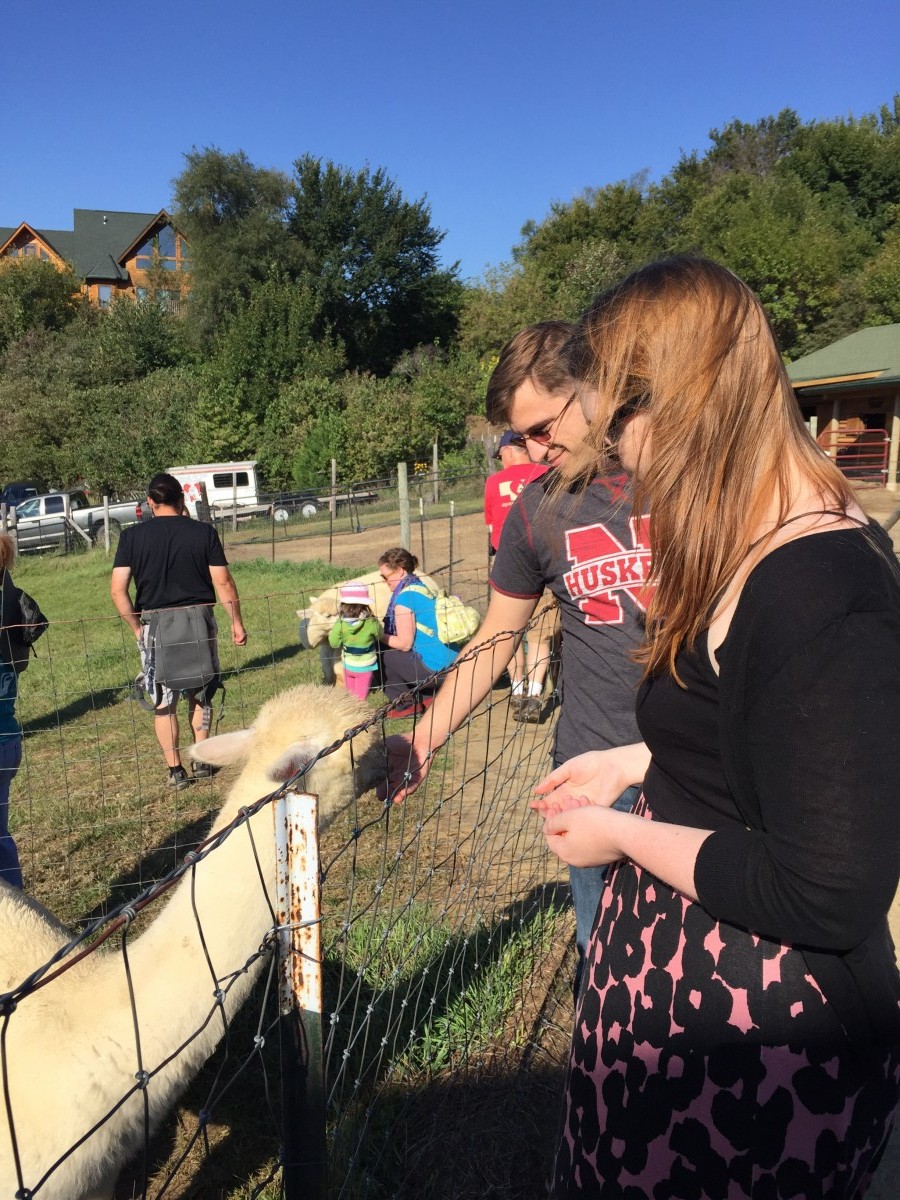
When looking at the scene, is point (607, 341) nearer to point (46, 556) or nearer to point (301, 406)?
point (46, 556)

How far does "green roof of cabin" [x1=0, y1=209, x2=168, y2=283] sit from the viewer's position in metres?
55.1

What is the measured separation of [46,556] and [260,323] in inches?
897

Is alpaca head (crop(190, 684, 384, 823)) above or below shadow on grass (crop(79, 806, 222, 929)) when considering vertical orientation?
above

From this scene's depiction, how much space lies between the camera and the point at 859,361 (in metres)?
26.1

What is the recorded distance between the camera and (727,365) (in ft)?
3.46

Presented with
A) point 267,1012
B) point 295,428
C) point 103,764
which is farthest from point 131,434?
point 267,1012

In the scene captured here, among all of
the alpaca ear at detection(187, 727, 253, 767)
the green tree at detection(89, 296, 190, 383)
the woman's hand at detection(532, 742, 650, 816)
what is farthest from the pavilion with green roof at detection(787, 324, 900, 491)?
the green tree at detection(89, 296, 190, 383)

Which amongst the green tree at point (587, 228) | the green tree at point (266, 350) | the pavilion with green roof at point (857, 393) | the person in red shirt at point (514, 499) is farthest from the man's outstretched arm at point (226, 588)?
the green tree at point (587, 228)

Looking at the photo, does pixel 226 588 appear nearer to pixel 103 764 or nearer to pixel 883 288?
pixel 103 764

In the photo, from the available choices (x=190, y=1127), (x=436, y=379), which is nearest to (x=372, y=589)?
(x=190, y=1127)

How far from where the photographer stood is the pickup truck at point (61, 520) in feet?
70.1

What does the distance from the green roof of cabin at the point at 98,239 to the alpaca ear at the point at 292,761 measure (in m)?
60.3

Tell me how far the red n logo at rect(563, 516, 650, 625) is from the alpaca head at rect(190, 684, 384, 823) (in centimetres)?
66

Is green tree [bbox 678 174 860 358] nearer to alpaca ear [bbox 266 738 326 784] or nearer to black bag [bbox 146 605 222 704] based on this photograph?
black bag [bbox 146 605 222 704]
